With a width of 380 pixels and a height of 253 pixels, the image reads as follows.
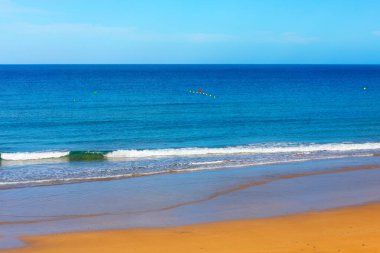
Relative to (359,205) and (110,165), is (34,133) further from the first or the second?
(359,205)

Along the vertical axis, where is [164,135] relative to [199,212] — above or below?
above

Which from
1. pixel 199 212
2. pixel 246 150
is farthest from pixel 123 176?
pixel 246 150

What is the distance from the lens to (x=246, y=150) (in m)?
30.1

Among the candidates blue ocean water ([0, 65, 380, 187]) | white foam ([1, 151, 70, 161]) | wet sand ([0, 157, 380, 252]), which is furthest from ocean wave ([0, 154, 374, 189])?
white foam ([1, 151, 70, 161])

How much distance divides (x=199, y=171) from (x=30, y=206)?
871 centimetres

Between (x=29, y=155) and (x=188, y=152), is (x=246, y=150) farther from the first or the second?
(x=29, y=155)

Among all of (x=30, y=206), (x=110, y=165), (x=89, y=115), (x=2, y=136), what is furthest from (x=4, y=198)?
(x=89, y=115)

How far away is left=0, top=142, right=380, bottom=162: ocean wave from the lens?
28.6m

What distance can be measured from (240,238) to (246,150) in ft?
53.7

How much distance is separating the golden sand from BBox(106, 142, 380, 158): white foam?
14.1 m

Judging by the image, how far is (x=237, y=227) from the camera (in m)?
14.9

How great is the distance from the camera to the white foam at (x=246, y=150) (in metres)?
29.3

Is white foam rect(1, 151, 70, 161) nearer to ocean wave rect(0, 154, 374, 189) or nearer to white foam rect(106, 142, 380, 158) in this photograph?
white foam rect(106, 142, 380, 158)

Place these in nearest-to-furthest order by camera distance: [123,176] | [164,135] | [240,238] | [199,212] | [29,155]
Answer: [240,238], [199,212], [123,176], [29,155], [164,135]
